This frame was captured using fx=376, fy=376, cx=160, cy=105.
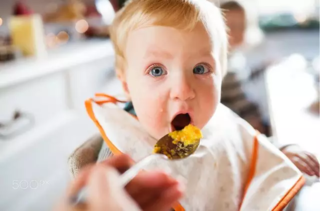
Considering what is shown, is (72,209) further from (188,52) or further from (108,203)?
(188,52)

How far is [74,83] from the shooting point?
0.76 metres

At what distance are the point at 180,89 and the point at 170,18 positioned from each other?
62 mm

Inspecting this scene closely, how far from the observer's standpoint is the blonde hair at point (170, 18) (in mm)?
329

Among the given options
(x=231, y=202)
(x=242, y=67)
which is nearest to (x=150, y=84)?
(x=231, y=202)

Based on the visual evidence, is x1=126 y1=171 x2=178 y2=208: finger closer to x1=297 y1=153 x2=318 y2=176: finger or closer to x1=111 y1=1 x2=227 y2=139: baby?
x1=111 y1=1 x2=227 y2=139: baby

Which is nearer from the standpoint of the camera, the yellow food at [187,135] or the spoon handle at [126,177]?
the spoon handle at [126,177]

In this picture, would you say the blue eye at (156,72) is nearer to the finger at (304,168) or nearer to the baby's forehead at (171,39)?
the baby's forehead at (171,39)

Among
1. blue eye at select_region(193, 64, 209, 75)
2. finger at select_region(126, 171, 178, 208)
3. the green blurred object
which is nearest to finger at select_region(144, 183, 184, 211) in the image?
finger at select_region(126, 171, 178, 208)

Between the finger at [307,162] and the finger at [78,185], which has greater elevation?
the finger at [78,185]

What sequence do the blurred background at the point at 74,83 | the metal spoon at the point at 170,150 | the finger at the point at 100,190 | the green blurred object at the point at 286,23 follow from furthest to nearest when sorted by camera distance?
the green blurred object at the point at 286,23 < the blurred background at the point at 74,83 < the metal spoon at the point at 170,150 < the finger at the point at 100,190

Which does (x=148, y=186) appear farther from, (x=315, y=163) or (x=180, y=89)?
(x=315, y=163)

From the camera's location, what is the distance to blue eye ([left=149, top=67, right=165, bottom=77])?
0.33 meters

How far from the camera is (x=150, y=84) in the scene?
0.34m

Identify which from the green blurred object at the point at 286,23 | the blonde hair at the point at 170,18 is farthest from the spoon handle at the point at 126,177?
the green blurred object at the point at 286,23
